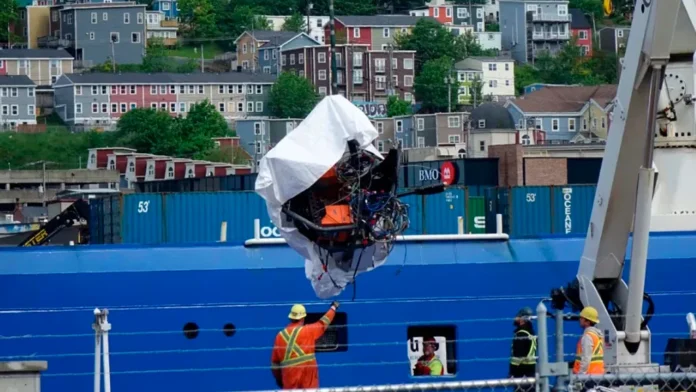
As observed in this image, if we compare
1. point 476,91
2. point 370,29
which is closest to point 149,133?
point 476,91

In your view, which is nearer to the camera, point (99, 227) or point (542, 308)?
point (542, 308)

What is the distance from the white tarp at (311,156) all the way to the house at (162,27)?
170 m

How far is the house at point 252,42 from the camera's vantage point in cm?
17750

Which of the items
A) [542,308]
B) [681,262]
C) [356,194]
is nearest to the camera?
[542,308]

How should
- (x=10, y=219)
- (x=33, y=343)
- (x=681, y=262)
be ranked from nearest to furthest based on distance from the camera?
1. (x=33, y=343)
2. (x=681, y=262)
3. (x=10, y=219)

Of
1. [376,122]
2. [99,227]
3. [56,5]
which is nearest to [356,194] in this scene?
[99,227]

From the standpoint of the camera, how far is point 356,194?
637 inches

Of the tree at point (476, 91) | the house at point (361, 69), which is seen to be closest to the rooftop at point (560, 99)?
the tree at point (476, 91)

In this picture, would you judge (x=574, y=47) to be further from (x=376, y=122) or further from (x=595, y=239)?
(x=595, y=239)

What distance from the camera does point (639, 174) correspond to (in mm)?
16938

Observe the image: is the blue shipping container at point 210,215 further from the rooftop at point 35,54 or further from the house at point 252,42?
the house at point 252,42

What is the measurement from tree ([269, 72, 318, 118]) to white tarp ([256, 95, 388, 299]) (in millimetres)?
140453

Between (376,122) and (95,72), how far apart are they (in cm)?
4230

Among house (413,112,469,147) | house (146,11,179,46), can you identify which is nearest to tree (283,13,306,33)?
house (146,11,179,46)
